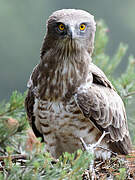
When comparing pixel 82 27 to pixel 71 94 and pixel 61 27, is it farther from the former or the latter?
pixel 71 94

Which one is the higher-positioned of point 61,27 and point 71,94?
point 61,27

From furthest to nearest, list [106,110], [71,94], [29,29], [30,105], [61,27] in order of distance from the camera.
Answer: [29,29] → [30,105] → [106,110] → [71,94] → [61,27]

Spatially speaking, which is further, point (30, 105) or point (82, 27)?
point (30, 105)

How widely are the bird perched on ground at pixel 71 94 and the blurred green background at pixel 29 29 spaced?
1527 centimetres

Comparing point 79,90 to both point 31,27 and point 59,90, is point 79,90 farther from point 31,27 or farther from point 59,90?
point 31,27

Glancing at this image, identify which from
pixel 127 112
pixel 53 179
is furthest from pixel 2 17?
pixel 53 179

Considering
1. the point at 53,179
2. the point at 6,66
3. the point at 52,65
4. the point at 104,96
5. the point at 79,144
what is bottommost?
the point at 53,179

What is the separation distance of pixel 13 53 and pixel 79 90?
20.7 meters

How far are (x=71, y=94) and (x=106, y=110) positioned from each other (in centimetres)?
41

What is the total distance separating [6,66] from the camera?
78.5 feet

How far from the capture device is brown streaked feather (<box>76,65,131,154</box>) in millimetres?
4961

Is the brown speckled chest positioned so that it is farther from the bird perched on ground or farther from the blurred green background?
the blurred green background

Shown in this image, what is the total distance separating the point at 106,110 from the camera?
512 centimetres

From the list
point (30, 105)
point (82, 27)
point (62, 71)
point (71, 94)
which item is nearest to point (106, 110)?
point (71, 94)
